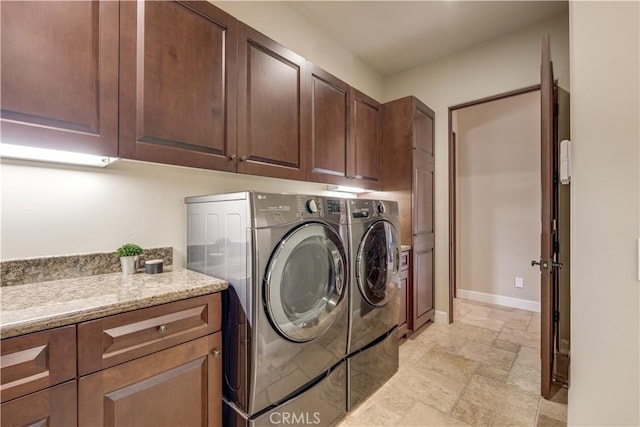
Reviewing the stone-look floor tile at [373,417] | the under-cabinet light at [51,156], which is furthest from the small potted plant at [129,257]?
the stone-look floor tile at [373,417]

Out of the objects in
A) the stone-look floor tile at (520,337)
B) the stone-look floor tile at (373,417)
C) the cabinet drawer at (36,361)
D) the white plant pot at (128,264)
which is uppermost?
the white plant pot at (128,264)

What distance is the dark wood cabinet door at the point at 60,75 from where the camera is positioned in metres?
0.97

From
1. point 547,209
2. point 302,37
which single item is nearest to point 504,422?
point 547,209

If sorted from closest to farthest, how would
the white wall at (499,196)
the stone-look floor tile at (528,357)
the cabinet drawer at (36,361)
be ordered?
the cabinet drawer at (36,361) < the stone-look floor tile at (528,357) < the white wall at (499,196)

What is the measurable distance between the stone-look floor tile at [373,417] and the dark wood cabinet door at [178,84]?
163 cm

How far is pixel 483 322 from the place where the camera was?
10.3 feet

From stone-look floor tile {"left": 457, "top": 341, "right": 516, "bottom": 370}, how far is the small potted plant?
99.4 inches

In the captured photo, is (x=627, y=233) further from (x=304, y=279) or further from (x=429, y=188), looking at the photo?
(x=429, y=188)

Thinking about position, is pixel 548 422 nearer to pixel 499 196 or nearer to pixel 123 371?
pixel 123 371

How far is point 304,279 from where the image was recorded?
1.46m

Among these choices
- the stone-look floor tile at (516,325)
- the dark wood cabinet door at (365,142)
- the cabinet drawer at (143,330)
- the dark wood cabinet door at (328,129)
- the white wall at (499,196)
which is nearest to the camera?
the cabinet drawer at (143,330)

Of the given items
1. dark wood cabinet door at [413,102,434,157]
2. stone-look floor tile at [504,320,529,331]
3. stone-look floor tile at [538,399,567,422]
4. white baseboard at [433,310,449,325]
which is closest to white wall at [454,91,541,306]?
stone-look floor tile at [504,320,529,331]

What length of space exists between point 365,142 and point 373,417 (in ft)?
6.93

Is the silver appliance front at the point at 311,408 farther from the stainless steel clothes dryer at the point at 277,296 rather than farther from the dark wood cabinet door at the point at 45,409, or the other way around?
the dark wood cabinet door at the point at 45,409
